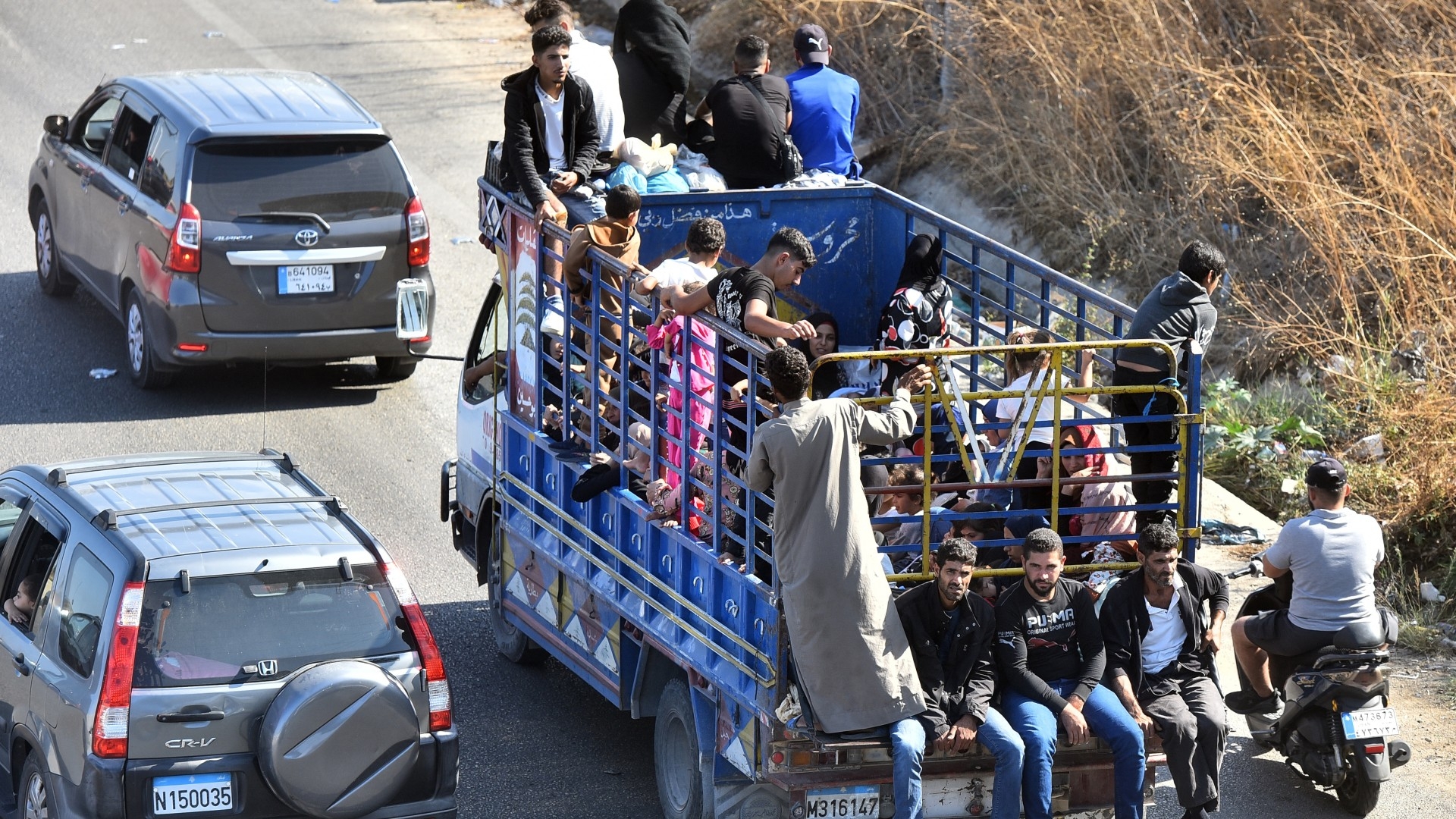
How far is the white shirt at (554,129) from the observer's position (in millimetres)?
8844

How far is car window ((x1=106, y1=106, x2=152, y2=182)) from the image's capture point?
480 inches

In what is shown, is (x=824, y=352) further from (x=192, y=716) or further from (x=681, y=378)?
(x=192, y=716)

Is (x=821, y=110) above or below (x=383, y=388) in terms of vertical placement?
above

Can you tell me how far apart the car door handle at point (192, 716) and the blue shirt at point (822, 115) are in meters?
5.28

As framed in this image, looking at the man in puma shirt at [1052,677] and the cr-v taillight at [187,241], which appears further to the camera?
the cr-v taillight at [187,241]

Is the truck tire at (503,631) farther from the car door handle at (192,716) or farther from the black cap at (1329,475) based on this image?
the black cap at (1329,475)

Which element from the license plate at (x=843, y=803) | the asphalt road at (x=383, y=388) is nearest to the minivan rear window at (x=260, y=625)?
the asphalt road at (x=383, y=388)

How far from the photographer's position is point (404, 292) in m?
8.40

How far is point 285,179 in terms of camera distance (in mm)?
11594

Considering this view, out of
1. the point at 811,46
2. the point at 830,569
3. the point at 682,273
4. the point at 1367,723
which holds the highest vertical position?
the point at 811,46

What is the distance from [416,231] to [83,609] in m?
6.02

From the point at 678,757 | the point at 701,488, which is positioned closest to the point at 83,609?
the point at 701,488

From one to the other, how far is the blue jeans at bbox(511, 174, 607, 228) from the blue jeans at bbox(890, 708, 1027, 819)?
343 cm

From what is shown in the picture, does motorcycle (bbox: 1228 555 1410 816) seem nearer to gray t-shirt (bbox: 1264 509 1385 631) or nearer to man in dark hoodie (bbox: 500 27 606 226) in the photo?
gray t-shirt (bbox: 1264 509 1385 631)
